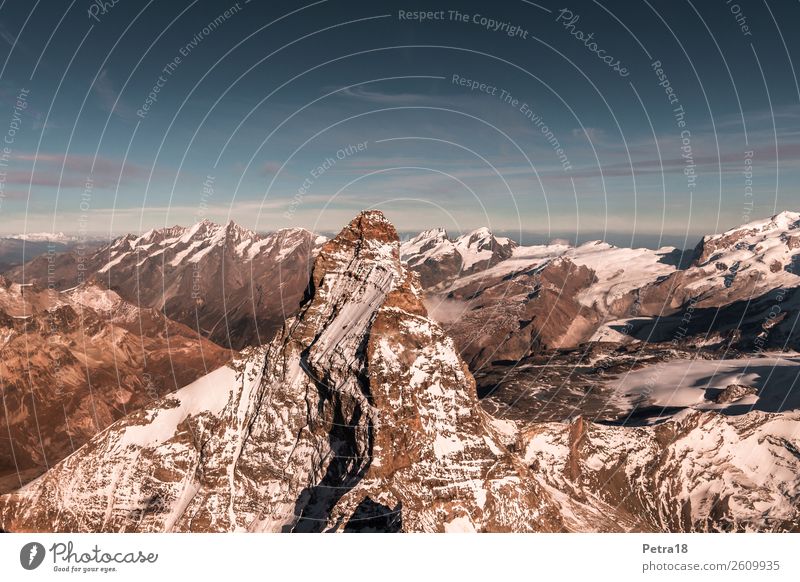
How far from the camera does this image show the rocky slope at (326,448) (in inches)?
2419

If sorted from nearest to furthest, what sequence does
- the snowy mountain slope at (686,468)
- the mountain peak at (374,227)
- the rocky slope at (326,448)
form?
the rocky slope at (326,448)
the mountain peak at (374,227)
the snowy mountain slope at (686,468)

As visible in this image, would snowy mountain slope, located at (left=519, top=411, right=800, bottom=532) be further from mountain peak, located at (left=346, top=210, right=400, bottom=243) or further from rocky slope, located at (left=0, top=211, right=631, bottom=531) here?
mountain peak, located at (left=346, top=210, right=400, bottom=243)

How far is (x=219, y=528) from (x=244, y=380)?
71.9 feet

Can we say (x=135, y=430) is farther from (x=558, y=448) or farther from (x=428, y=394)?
(x=558, y=448)

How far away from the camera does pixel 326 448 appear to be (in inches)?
2685

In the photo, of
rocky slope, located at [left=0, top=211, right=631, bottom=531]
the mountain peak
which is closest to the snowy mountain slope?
rocky slope, located at [left=0, top=211, right=631, bottom=531]

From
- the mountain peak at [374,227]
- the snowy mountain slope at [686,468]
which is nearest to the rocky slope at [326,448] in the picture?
the mountain peak at [374,227]

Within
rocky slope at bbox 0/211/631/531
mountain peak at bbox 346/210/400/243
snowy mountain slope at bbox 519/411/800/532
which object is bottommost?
snowy mountain slope at bbox 519/411/800/532

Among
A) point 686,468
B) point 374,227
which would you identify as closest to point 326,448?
point 374,227

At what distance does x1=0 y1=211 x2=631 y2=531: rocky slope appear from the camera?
2419 inches

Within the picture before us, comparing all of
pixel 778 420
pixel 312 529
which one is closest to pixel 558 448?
pixel 312 529

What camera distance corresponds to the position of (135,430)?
7875 centimetres

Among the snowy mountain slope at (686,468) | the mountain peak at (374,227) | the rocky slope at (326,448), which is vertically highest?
the mountain peak at (374,227)

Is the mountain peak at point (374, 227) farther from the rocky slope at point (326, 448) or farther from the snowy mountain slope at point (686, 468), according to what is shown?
the snowy mountain slope at point (686, 468)
